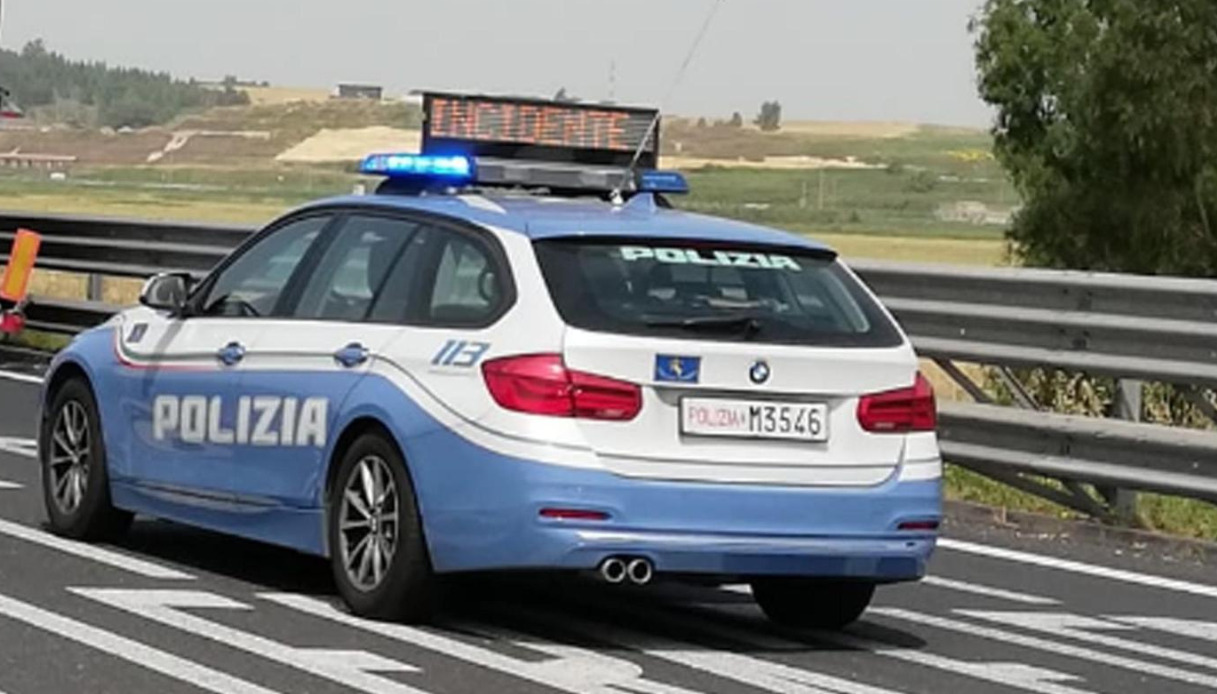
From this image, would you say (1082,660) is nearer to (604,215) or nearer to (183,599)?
(604,215)

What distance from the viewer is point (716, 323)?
8695 millimetres

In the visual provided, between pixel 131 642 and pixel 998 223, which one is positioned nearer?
pixel 131 642

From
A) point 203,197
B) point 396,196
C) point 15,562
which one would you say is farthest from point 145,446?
point 203,197

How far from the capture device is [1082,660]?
29.1ft

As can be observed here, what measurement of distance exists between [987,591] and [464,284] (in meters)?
2.59

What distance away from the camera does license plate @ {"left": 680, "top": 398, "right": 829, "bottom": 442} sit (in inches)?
336

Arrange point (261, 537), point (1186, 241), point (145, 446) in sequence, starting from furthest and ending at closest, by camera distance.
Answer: point (1186, 241)
point (145, 446)
point (261, 537)

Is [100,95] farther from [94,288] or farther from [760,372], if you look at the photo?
[760,372]

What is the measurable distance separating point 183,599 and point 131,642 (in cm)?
92

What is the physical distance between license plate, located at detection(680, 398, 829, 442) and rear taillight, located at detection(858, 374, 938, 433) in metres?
0.15

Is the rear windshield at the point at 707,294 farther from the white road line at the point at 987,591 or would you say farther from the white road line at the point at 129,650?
the white road line at the point at 987,591

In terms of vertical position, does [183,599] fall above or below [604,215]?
→ below

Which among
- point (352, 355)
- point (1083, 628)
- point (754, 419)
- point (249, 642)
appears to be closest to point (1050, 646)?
point (1083, 628)

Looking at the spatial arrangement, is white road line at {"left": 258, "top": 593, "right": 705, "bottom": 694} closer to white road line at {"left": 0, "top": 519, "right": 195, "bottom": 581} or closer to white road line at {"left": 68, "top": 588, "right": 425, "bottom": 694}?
white road line at {"left": 68, "top": 588, "right": 425, "bottom": 694}
